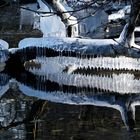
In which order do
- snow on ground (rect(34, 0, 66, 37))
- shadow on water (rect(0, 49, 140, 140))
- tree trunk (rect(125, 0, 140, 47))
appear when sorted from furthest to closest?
snow on ground (rect(34, 0, 66, 37)), tree trunk (rect(125, 0, 140, 47)), shadow on water (rect(0, 49, 140, 140))

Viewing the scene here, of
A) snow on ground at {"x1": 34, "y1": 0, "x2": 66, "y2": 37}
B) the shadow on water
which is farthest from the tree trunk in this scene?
snow on ground at {"x1": 34, "y1": 0, "x2": 66, "y2": 37}

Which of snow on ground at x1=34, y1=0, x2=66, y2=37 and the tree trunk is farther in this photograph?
snow on ground at x1=34, y1=0, x2=66, y2=37

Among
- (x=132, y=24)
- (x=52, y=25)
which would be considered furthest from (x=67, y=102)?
(x=52, y=25)

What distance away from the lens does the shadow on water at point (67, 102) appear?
8383 mm

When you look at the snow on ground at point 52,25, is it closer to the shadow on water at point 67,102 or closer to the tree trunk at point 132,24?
the shadow on water at point 67,102

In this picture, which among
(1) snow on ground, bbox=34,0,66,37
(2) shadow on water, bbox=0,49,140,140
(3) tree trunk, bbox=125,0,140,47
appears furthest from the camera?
(1) snow on ground, bbox=34,0,66,37

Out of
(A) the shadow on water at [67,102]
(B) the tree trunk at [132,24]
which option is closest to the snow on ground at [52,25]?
(A) the shadow on water at [67,102]

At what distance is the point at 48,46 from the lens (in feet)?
46.6

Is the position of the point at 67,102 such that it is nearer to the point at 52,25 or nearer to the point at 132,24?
the point at 132,24

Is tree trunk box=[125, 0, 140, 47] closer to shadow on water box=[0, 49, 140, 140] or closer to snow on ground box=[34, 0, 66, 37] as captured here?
shadow on water box=[0, 49, 140, 140]

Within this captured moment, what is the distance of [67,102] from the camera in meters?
10.6

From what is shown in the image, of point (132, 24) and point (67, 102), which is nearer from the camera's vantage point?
point (67, 102)

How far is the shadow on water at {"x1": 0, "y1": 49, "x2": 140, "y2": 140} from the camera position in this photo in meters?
8.38

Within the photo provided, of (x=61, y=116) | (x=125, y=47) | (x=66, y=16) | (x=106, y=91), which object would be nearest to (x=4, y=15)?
(x=66, y=16)
